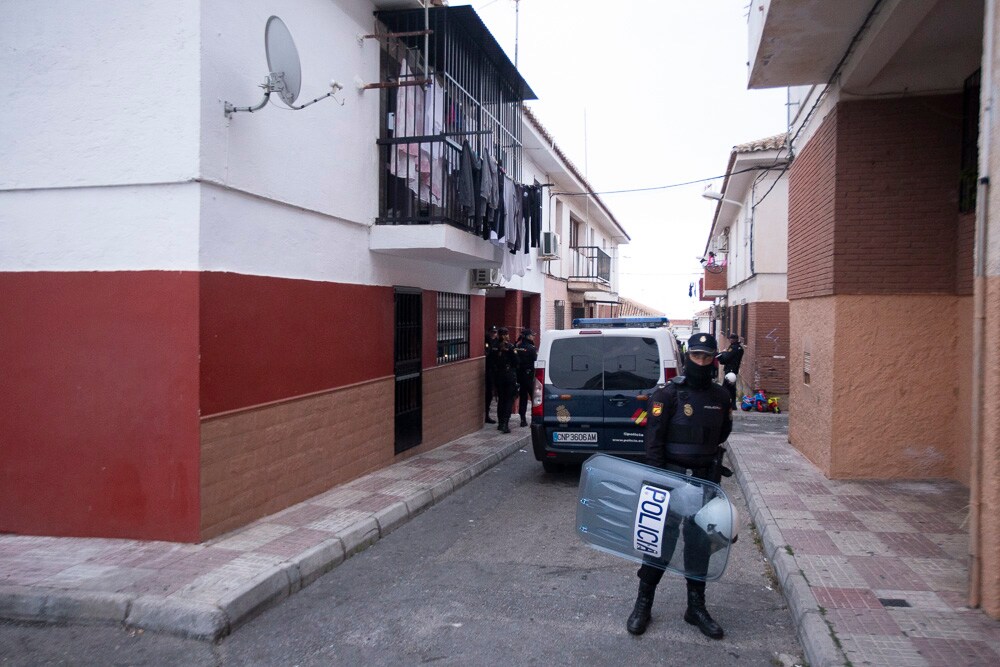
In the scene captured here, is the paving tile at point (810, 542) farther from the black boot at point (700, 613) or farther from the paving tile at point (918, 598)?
the black boot at point (700, 613)

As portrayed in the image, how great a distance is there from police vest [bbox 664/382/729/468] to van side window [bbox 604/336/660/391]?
381 centimetres

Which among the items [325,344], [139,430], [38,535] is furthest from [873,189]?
[38,535]

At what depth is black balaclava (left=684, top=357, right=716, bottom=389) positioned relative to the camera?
4.55 metres

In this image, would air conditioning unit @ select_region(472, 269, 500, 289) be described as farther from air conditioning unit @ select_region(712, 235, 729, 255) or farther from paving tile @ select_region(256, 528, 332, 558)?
air conditioning unit @ select_region(712, 235, 729, 255)

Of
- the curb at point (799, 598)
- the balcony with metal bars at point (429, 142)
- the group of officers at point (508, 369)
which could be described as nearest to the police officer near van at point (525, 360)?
the group of officers at point (508, 369)

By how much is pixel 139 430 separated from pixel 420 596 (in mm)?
2527

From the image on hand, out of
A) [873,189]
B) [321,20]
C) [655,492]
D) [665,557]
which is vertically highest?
[321,20]

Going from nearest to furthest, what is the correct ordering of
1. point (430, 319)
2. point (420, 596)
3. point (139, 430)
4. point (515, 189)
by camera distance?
point (420, 596) < point (139, 430) < point (430, 319) < point (515, 189)

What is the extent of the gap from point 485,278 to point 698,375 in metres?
8.06

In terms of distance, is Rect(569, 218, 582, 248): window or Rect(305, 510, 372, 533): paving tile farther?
Rect(569, 218, 582, 248): window

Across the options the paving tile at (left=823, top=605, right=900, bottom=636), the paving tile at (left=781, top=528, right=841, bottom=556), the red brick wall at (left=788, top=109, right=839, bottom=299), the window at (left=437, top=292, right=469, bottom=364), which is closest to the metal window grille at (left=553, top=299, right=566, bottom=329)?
the window at (left=437, top=292, right=469, bottom=364)

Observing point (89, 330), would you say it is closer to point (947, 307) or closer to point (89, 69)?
point (89, 69)

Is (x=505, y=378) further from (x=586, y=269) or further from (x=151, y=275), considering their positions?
(x=586, y=269)

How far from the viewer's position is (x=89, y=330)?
5.77m
